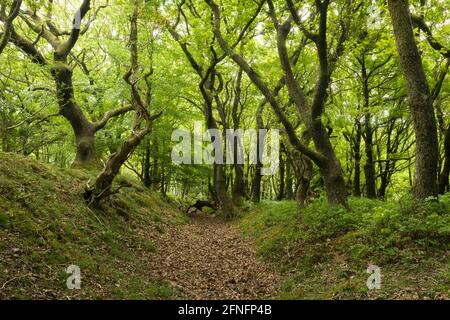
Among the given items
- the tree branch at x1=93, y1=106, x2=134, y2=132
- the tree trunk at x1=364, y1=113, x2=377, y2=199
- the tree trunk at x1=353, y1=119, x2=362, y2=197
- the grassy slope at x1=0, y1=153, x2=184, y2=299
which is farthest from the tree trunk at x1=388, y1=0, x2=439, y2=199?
the tree branch at x1=93, y1=106, x2=134, y2=132

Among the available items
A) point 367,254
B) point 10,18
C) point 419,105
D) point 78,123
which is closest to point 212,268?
point 367,254

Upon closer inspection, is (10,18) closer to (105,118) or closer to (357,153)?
(105,118)

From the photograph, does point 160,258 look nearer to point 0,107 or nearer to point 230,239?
point 230,239

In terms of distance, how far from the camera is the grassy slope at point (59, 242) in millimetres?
6258

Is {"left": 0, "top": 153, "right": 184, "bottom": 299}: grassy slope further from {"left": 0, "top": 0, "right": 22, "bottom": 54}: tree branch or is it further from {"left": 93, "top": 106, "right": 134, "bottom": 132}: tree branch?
{"left": 93, "top": 106, "right": 134, "bottom": 132}: tree branch

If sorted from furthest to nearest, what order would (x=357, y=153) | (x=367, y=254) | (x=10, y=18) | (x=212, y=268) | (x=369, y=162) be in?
(x=357, y=153) < (x=369, y=162) < (x=212, y=268) < (x=10, y=18) < (x=367, y=254)

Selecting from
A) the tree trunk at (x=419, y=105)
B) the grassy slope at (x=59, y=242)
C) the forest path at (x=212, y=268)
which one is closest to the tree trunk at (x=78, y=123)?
the grassy slope at (x=59, y=242)

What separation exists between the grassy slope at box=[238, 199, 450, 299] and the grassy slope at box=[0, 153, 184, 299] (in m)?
3.23

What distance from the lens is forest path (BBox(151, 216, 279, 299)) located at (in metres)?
7.98

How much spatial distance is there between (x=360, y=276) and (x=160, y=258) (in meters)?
5.88

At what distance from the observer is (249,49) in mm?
17375

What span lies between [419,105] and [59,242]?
860cm

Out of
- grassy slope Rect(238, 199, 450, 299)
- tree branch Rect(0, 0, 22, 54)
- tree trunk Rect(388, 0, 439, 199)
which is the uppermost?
tree branch Rect(0, 0, 22, 54)

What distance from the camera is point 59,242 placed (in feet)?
25.8
